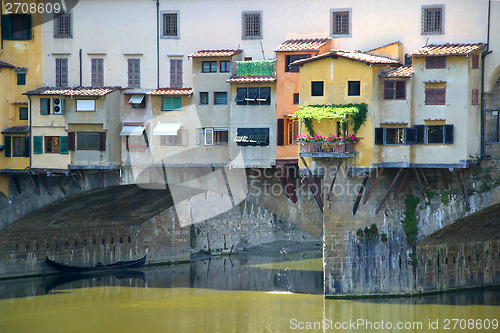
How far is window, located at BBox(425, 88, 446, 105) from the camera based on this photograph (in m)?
46.2

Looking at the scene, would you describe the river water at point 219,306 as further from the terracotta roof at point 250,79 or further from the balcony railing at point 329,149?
the terracotta roof at point 250,79

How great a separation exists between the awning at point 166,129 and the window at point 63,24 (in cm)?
750

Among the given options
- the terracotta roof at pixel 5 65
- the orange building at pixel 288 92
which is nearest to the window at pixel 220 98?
the orange building at pixel 288 92

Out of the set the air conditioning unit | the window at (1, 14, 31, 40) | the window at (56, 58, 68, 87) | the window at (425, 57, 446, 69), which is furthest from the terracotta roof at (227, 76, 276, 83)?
the window at (1, 14, 31, 40)

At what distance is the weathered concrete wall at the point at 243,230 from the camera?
64688 mm

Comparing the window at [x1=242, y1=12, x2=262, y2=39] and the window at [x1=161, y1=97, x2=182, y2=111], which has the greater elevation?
the window at [x1=242, y1=12, x2=262, y2=39]

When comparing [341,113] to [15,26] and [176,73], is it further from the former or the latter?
[15,26]

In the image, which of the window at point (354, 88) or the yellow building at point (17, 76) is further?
the yellow building at point (17, 76)

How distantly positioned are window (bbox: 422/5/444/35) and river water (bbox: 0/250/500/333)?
13272mm

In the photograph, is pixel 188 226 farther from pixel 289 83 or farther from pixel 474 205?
pixel 474 205

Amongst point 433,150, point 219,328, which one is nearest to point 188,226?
point 219,328

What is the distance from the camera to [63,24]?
175ft

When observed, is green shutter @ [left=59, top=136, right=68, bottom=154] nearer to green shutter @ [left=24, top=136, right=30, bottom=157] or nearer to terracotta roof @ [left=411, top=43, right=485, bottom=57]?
green shutter @ [left=24, top=136, right=30, bottom=157]

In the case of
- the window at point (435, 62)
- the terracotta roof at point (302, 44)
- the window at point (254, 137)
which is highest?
the terracotta roof at point (302, 44)
